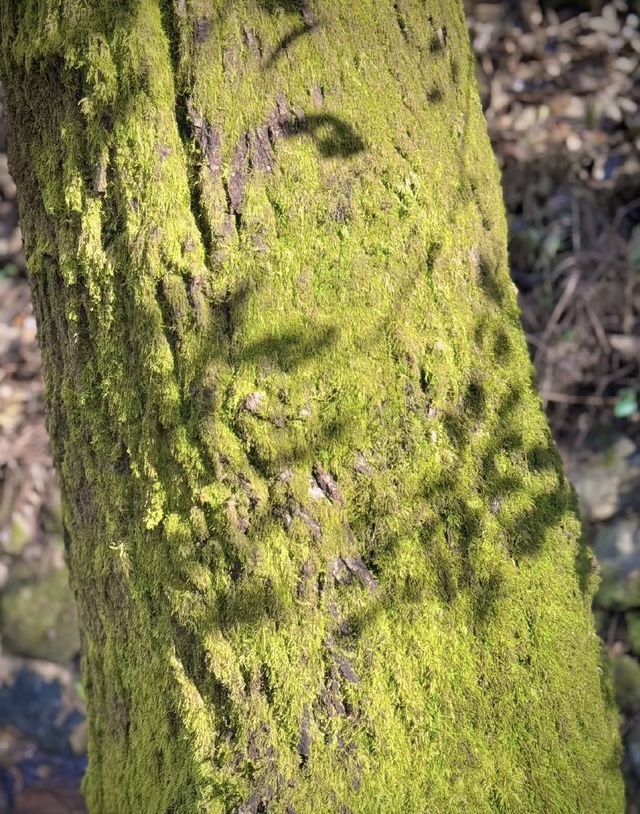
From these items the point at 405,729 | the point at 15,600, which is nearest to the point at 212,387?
the point at 405,729

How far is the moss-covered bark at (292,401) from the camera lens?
1233 mm

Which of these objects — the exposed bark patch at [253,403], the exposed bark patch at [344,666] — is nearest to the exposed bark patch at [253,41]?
the exposed bark patch at [253,403]

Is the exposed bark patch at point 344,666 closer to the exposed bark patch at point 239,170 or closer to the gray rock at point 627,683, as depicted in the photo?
the exposed bark patch at point 239,170

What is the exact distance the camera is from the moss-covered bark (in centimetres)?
123

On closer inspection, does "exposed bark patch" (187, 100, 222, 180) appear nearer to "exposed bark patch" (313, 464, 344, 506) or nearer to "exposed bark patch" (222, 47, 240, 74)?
"exposed bark patch" (222, 47, 240, 74)

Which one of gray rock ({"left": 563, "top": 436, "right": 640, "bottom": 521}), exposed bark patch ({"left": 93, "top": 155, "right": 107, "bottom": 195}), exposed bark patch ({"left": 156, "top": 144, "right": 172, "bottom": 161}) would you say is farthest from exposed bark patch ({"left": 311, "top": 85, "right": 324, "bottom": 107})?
gray rock ({"left": 563, "top": 436, "right": 640, "bottom": 521})

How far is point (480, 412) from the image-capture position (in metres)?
1.37

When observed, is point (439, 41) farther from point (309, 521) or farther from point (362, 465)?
point (309, 521)

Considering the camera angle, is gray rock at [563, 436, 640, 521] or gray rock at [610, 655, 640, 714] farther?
gray rock at [563, 436, 640, 521]

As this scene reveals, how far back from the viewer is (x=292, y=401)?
126 cm

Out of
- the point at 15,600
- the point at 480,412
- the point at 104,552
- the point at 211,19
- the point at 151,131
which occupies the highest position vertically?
the point at 211,19

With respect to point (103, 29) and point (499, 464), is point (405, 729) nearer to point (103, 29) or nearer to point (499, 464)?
point (499, 464)

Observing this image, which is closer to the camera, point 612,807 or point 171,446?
point 171,446

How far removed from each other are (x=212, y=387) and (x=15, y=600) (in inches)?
145
